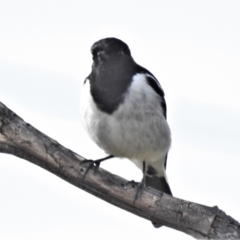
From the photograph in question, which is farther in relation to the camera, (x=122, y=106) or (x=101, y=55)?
(x=101, y=55)

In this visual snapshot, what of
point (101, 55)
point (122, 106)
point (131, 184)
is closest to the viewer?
point (131, 184)

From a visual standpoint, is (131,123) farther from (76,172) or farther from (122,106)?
(76,172)

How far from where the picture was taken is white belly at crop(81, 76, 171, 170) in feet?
24.3

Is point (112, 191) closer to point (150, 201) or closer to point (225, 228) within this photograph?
point (150, 201)

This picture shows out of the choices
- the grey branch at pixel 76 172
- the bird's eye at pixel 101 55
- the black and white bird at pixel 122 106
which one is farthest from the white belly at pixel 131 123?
the grey branch at pixel 76 172

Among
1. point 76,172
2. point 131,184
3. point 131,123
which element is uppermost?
point 131,123

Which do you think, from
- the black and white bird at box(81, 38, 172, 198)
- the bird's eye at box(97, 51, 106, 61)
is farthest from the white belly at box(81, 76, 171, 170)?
the bird's eye at box(97, 51, 106, 61)

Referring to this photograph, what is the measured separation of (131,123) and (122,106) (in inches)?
6.8

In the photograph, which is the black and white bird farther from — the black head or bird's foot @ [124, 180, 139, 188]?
bird's foot @ [124, 180, 139, 188]

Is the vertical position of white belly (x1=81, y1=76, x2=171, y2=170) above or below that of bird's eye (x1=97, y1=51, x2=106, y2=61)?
below

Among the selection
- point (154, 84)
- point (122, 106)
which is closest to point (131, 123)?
point (122, 106)

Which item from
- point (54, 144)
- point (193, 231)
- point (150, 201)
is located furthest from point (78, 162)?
point (193, 231)

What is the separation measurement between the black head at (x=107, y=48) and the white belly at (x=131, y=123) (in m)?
0.30

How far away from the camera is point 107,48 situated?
7680 millimetres
